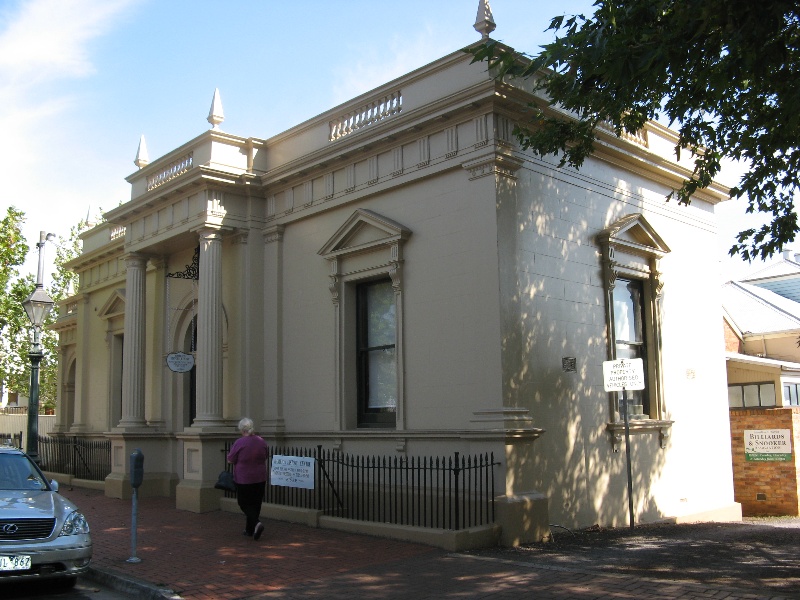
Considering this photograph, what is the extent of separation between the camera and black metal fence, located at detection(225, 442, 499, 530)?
35.2 ft

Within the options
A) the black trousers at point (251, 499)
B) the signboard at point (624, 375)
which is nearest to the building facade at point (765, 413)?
the signboard at point (624, 375)

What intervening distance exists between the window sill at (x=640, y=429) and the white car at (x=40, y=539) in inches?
327

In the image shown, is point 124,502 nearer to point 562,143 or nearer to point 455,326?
point 455,326

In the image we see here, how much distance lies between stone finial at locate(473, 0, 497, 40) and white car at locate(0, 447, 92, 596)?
8.67 meters

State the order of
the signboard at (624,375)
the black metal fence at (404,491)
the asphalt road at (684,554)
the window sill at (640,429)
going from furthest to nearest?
the window sill at (640,429), the signboard at (624,375), the black metal fence at (404,491), the asphalt road at (684,554)

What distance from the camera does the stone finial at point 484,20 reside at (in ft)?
39.7

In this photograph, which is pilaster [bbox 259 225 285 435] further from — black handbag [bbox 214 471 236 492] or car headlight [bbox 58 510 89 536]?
car headlight [bbox 58 510 89 536]

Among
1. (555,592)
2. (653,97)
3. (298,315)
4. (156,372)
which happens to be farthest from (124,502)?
(653,97)

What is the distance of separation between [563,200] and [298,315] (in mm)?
5326

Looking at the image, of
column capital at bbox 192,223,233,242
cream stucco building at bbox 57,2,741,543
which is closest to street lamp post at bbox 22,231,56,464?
cream stucco building at bbox 57,2,741,543

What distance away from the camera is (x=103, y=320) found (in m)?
21.8

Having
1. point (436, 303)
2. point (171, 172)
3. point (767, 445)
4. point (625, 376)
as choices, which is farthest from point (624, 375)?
point (171, 172)

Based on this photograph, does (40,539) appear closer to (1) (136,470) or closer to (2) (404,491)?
(1) (136,470)

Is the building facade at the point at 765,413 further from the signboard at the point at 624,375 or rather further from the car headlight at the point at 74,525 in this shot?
the car headlight at the point at 74,525
